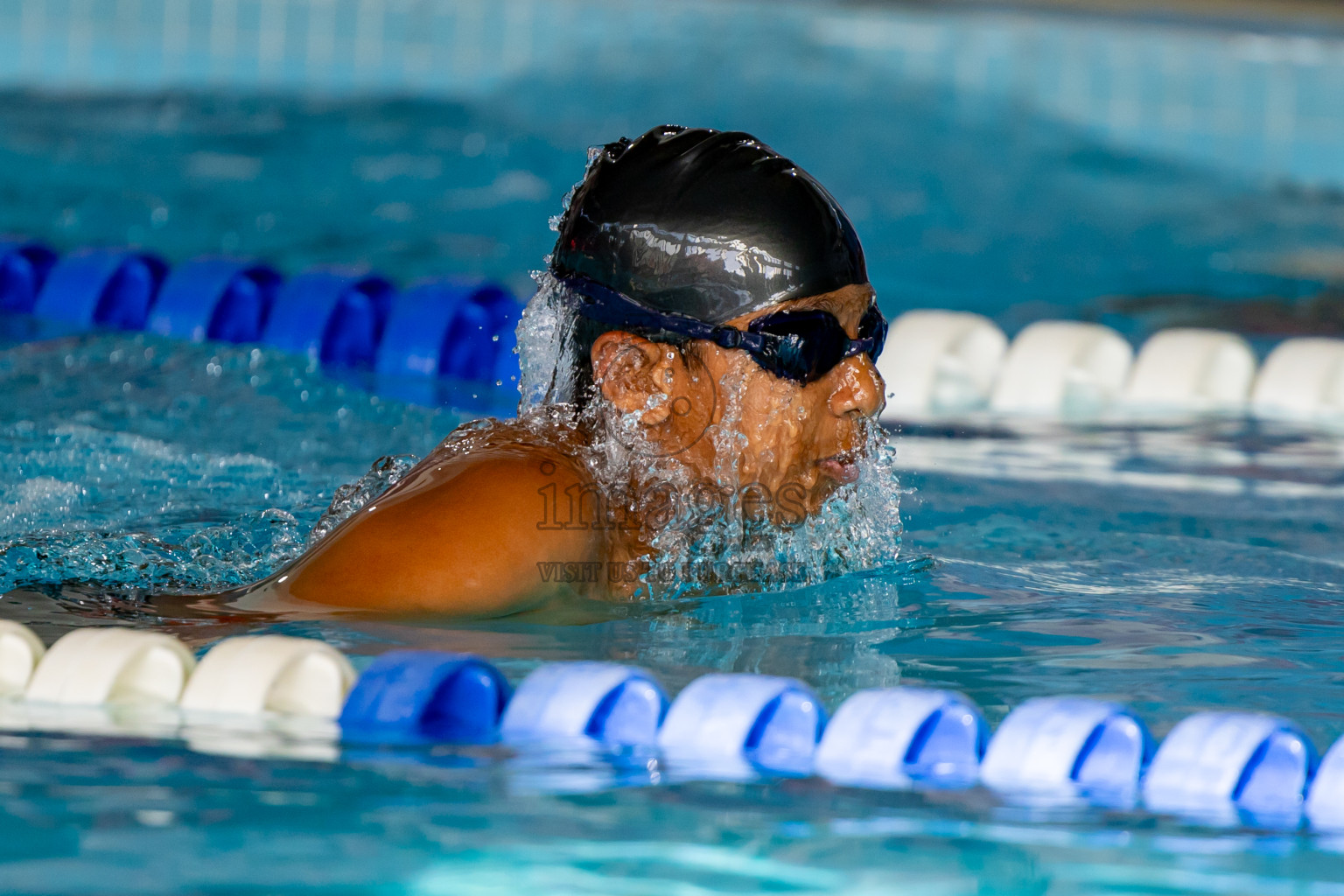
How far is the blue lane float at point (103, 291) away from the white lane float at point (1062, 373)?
8.58 ft

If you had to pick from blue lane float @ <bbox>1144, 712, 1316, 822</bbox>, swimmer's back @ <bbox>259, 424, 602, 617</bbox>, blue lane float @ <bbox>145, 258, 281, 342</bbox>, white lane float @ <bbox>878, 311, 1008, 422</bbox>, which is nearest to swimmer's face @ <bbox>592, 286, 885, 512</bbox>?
swimmer's back @ <bbox>259, 424, 602, 617</bbox>

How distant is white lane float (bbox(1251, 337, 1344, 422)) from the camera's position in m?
4.64

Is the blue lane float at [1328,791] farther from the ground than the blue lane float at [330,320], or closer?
closer

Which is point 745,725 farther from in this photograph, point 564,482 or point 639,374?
point 639,374

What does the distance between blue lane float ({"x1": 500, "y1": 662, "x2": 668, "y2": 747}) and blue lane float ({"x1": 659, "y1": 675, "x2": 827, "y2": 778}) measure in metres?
0.03

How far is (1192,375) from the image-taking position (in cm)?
480

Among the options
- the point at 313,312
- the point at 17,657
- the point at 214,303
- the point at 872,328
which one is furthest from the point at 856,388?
the point at 214,303

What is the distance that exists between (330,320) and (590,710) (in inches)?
126

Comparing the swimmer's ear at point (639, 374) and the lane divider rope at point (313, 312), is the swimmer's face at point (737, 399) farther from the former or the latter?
the lane divider rope at point (313, 312)

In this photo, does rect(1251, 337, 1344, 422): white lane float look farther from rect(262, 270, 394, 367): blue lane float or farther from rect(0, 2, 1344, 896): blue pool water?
rect(262, 270, 394, 367): blue lane float

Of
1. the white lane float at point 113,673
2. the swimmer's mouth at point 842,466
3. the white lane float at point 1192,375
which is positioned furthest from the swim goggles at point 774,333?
the white lane float at point 1192,375

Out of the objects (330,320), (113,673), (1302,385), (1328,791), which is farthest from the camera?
(330,320)

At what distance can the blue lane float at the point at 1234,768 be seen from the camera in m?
1.75

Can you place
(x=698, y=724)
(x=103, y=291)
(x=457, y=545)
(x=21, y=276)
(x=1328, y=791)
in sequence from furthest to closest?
(x=21, y=276), (x=103, y=291), (x=457, y=545), (x=698, y=724), (x=1328, y=791)
